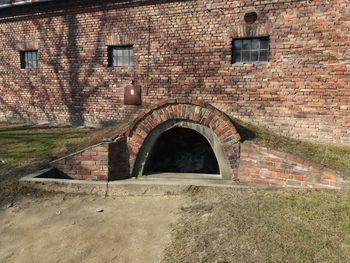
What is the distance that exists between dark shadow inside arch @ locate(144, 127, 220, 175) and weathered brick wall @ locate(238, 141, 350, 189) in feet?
6.92

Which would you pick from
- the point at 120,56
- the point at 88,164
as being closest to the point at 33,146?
the point at 88,164

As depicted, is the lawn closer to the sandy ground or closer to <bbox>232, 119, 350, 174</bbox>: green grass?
<bbox>232, 119, 350, 174</bbox>: green grass

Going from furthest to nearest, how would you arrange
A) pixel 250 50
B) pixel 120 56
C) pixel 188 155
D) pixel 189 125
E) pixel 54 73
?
1. pixel 54 73
2. pixel 120 56
3. pixel 250 50
4. pixel 188 155
5. pixel 189 125

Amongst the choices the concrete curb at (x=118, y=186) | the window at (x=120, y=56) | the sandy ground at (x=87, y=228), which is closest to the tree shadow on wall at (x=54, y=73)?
the window at (x=120, y=56)

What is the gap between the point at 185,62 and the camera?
310 inches

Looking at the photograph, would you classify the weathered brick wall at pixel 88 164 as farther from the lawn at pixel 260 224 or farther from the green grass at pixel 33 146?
the lawn at pixel 260 224

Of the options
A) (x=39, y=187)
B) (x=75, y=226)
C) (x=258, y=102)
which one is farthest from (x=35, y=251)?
(x=258, y=102)

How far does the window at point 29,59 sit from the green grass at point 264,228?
8838mm

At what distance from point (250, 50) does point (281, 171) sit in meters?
4.09

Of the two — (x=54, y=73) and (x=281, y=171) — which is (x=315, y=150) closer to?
(x=281, y=171)

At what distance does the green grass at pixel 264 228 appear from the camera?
115 inches

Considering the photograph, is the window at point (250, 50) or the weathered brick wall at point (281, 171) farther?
the window at point (250, 50)

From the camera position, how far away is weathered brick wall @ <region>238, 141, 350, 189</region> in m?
4.25

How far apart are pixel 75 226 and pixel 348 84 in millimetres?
6706
